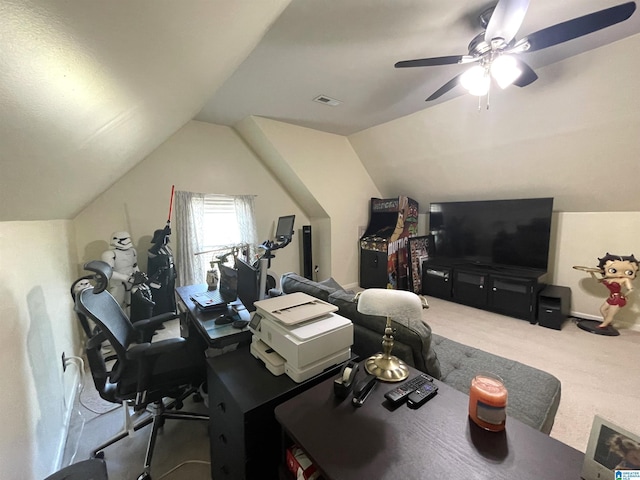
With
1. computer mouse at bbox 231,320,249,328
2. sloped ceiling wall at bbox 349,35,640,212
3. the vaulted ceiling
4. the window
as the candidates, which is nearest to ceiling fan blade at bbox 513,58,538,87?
the vaulted ceiling

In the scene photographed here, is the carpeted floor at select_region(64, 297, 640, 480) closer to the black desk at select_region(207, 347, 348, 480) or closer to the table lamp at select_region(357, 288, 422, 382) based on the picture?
the black desk at select_region(207, 347, 348, 480)

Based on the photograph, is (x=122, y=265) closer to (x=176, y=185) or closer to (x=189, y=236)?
(x=189, y=236)

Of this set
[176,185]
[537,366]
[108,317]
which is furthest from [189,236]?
[537,366]

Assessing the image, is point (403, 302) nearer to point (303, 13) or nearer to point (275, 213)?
point (303, 13)

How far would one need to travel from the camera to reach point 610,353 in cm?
255

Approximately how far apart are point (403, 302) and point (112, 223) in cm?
348

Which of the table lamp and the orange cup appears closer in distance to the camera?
the orange cup

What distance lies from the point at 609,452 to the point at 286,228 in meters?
3.28

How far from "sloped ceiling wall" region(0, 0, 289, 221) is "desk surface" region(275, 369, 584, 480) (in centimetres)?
116

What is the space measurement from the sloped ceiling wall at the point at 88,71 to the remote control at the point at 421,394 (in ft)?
4.46

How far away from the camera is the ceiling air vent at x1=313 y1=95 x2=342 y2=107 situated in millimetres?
2832

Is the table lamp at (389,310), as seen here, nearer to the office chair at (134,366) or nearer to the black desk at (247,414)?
the black desk at (247,414)

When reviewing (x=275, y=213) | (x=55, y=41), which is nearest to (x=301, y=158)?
(x=275, y=213)

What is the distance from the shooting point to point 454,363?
1661 mm
